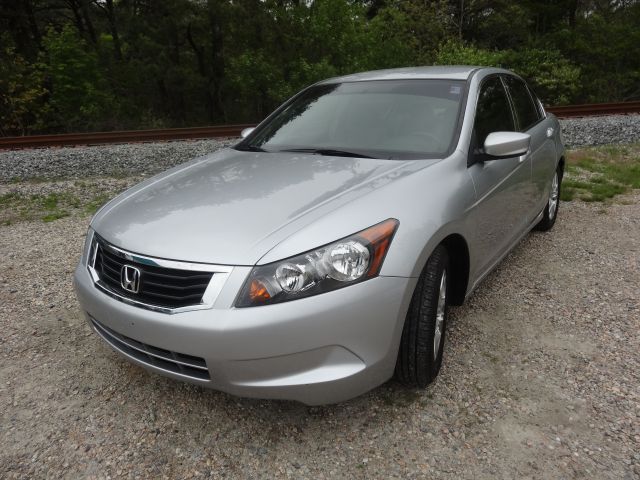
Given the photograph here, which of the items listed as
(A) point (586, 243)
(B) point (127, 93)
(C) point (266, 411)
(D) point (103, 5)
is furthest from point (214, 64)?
(C) point (266, 411)

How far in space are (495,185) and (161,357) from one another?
6.63 feet

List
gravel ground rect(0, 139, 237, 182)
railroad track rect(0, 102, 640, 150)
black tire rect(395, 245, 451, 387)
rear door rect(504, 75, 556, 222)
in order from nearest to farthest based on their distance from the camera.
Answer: black tire rect(395, 245, 451, 387) < rear door rect(504, 75, 556, 222) < gravel ground rect(0, 139, 237, 182) < railroad track rect(0, 102, 640, 150)

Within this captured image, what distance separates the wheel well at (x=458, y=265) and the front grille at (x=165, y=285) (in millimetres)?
1205

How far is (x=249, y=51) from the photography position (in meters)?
17.0

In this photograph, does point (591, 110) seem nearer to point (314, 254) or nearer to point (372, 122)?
point (372, 122)

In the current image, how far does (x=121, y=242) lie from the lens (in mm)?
2107

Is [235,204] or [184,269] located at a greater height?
[235,204]

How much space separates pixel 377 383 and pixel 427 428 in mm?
366

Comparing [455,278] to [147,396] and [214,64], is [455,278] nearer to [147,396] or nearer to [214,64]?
[147,396]

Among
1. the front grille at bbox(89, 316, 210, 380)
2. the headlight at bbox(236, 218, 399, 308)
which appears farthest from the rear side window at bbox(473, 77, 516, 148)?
the front grille at bbox(89, 316, 210, 380)

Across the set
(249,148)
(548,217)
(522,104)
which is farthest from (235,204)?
(548,217)

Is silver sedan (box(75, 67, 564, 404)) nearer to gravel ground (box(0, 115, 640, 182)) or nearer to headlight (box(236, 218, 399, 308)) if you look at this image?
headlight (box(236, 218, 399, 308))

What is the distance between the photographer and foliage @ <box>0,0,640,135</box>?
1583 centimetres

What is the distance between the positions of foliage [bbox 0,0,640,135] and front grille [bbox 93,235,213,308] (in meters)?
14.1
